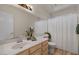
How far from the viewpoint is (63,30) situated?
140 centimetres

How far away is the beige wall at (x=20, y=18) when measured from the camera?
4.26 feet

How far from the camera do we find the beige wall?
1.30 metres

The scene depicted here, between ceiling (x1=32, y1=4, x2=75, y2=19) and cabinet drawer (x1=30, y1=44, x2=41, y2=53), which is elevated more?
ceiling (x1=32, y1=4, x2=75, y2=19)

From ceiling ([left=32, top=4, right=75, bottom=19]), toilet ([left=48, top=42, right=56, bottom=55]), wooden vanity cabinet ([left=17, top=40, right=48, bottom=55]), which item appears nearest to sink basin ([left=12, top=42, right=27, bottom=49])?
wooden vanity cabinet ([left=17, top=40, right=48, bottom=55])

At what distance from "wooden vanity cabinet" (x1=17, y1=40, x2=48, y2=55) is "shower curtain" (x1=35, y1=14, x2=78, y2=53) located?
0.18 m

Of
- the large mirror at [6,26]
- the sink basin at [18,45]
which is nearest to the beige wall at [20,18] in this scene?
the large mirror at [6,26]

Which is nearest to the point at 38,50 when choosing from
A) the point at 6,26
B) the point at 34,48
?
the point at 34,48

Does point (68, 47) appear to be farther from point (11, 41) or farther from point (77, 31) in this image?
point (11, 41)

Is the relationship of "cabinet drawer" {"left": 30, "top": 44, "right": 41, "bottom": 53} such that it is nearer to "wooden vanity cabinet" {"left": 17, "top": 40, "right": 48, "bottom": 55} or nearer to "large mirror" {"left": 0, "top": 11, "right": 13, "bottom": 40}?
"wooden vanity cabinet" {"left": 17, "top": 40, "right": 48, "bottom": 55}

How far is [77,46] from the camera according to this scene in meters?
1.35

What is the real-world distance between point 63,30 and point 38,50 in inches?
20.6
